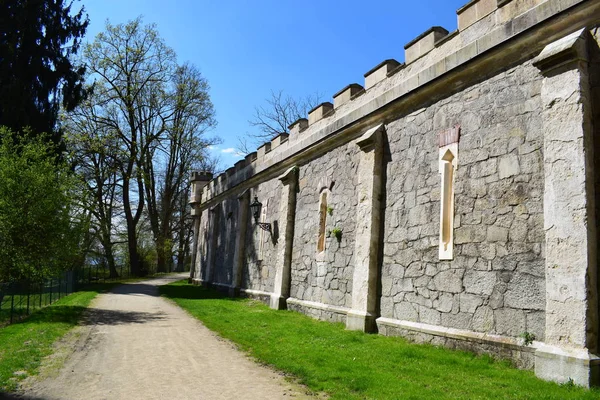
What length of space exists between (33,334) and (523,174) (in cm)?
872

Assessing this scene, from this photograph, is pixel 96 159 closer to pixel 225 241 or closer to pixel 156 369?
pixel 225 241

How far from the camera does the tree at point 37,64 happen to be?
1712 centimetres

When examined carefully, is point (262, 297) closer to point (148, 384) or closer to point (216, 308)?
point (216, 308)

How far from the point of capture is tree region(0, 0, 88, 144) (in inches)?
674

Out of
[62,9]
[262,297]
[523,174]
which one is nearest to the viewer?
[523,174]

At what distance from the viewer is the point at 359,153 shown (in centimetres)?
1062

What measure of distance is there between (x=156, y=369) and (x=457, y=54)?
6.61 m

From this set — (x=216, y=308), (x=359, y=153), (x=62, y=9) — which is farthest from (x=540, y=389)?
(x=62, y=9)

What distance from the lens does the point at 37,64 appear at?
59.4 ft

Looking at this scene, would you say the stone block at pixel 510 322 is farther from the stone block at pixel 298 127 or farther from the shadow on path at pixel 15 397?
the stone block at pixel 298 127

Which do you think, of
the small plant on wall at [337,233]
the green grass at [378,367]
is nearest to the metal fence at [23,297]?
the green grass at [378,367]

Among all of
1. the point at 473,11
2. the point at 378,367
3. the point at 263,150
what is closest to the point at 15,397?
the point at 378,367

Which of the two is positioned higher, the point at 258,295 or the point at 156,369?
the point at 258,295

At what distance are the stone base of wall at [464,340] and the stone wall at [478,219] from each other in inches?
4.9
